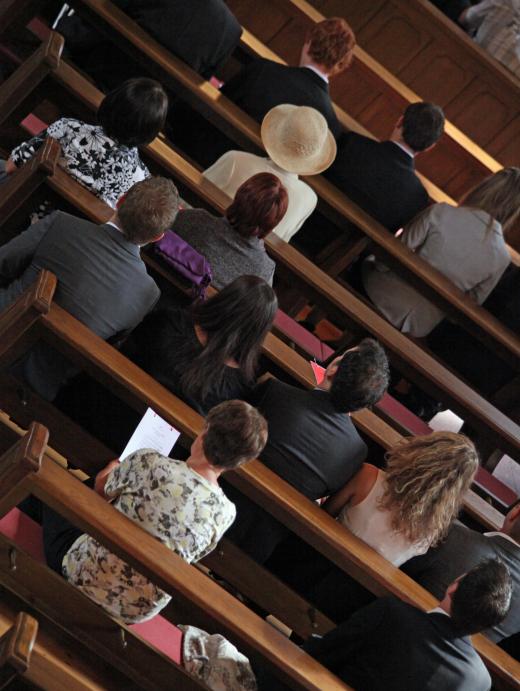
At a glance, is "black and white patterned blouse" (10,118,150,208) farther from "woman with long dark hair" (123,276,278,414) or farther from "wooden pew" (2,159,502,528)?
"woman with long dark hair" (123,276,278,414)

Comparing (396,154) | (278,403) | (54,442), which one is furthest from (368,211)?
(54,442)

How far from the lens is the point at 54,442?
2277mm

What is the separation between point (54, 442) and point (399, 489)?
0.76 m

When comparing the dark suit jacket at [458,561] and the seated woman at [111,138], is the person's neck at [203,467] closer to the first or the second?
the dark suit jacket at [458,561]

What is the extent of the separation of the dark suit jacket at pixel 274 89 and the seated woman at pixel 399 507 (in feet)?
4.73

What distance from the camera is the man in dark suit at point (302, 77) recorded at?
136 inches

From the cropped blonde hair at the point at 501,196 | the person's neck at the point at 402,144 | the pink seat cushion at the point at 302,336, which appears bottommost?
the pink seat cushion at the point at 302,336

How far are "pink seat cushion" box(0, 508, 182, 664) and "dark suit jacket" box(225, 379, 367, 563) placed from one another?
38 centimetres

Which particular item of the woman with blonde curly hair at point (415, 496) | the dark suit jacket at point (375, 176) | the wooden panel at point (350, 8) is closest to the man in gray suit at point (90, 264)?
the woman with blonde curly hair at point (415, 496)

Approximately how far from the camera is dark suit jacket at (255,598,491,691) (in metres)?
2.04

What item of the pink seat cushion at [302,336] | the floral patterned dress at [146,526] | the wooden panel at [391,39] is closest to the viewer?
the floral patterned dress at [146,526]

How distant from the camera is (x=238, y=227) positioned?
109 inches

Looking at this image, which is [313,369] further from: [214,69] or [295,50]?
[295,50]

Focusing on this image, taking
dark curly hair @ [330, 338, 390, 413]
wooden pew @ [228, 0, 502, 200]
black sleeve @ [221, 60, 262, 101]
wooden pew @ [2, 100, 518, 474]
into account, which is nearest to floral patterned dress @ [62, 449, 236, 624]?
dark curly hair @ [330, 338, 390, 413]
